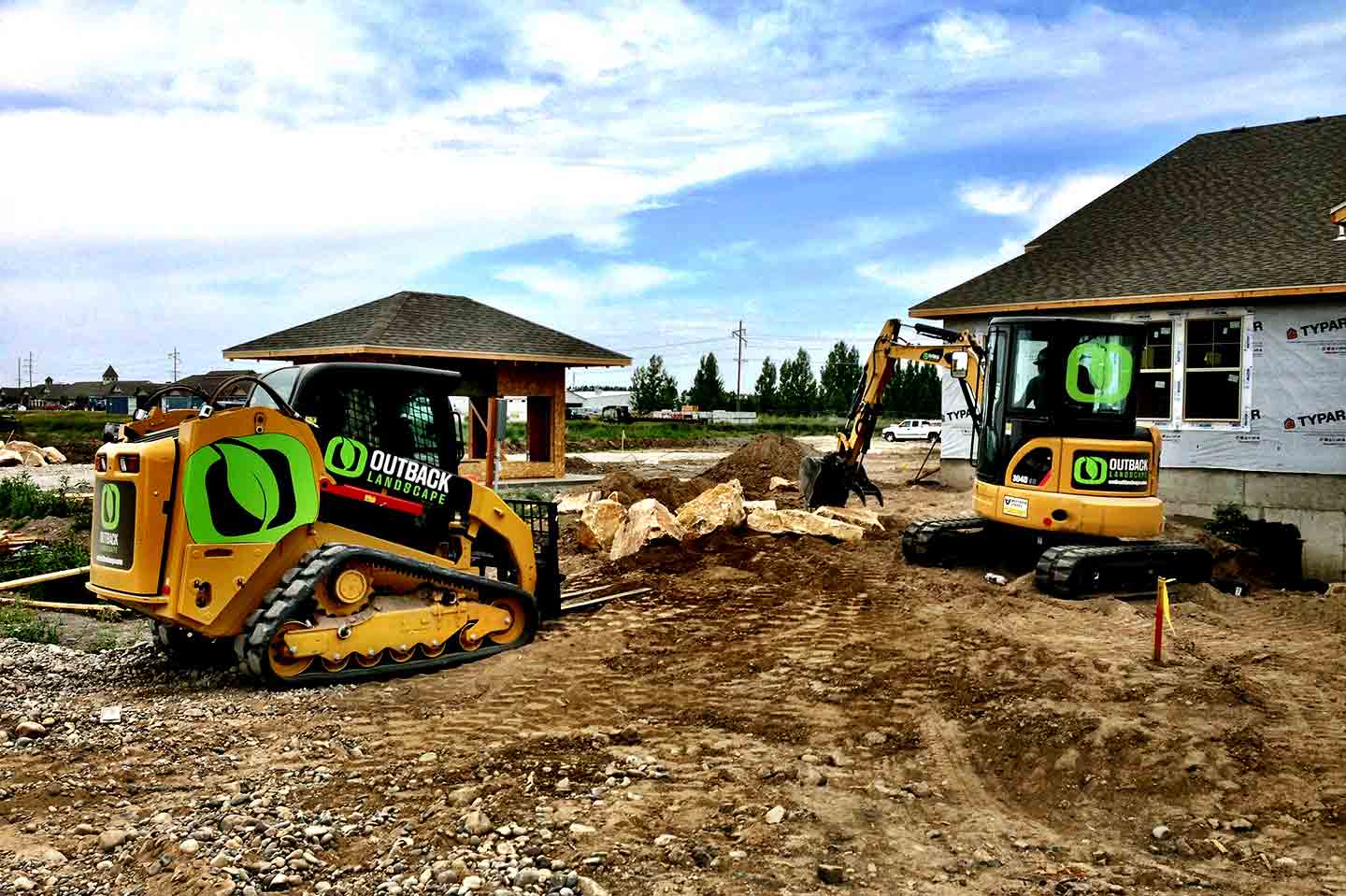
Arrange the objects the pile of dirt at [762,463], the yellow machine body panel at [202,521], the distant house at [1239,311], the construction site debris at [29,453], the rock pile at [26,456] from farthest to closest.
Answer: the construction site debris at [29,453] < the rock pile at [26,456] < the pile of dirt at [762,463] < the distant house at [1239,311] < the yellow machine body panel at [202,521]

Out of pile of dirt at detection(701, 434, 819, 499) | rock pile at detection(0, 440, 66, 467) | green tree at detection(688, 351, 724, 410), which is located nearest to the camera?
pile of dirt at detection(701, 434, 819, 499)

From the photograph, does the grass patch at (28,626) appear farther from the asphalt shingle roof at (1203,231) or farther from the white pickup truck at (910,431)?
the white pickup truck at (910,431)

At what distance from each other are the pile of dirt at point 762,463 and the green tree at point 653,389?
64.2 metres

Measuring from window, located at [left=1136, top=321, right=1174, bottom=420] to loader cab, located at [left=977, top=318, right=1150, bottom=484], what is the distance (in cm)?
577

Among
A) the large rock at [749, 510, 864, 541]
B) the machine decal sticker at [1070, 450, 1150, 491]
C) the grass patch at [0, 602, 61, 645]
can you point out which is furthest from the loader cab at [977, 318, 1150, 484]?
the grass patch at [0, 602, 61, 645]

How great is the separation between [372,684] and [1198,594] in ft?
28.3

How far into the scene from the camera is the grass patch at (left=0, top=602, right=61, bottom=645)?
8719 mm

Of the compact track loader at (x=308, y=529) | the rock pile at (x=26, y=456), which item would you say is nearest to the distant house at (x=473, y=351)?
the rock pile at (x=26, y=456)

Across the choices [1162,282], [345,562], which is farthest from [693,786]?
[1162,282]

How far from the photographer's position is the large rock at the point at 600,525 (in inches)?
552

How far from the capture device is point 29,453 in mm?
31109

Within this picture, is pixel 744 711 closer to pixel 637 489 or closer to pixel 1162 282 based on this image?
pixel 637 489

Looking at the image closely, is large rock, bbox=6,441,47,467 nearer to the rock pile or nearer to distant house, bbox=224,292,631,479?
the rock pile

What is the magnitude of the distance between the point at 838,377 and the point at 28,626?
278 feet
